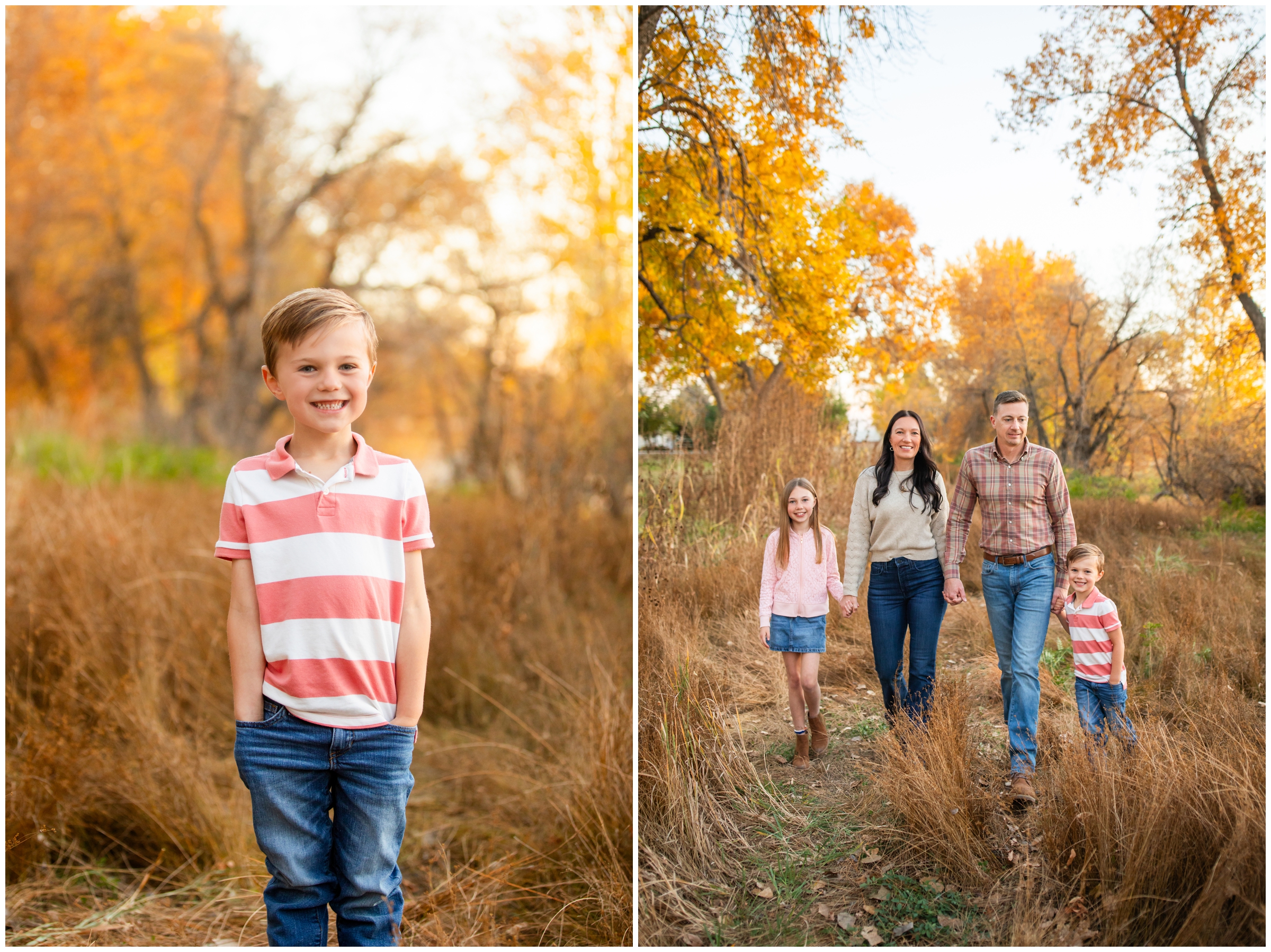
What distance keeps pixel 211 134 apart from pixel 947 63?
15.2m

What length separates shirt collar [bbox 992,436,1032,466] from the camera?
8.21ft

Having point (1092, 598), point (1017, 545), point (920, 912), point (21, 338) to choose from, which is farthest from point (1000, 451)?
point (21, 338)

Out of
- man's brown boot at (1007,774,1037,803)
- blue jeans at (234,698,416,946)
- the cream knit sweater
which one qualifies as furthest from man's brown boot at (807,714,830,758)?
blue jeans at (234,698,416,946)

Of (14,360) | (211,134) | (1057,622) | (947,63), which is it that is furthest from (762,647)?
(14,360)

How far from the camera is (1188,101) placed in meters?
2.67

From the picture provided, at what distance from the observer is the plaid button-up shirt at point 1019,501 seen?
8.15 ft

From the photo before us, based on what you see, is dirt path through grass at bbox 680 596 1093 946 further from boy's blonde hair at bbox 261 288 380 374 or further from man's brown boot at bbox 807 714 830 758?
boy's blonde hair at bbox 261 288 380 374

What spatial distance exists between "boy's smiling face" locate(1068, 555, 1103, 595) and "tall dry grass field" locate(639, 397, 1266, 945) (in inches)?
2.2

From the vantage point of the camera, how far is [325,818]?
1.83m

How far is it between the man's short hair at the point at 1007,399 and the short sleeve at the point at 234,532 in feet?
6.98

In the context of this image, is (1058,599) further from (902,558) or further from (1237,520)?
(1237,520)

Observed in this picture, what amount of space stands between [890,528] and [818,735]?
0.69 metres

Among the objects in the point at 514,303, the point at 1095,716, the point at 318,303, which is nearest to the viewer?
the point at 318,303

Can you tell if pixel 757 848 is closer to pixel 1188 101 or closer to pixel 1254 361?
pixel 1254 361
